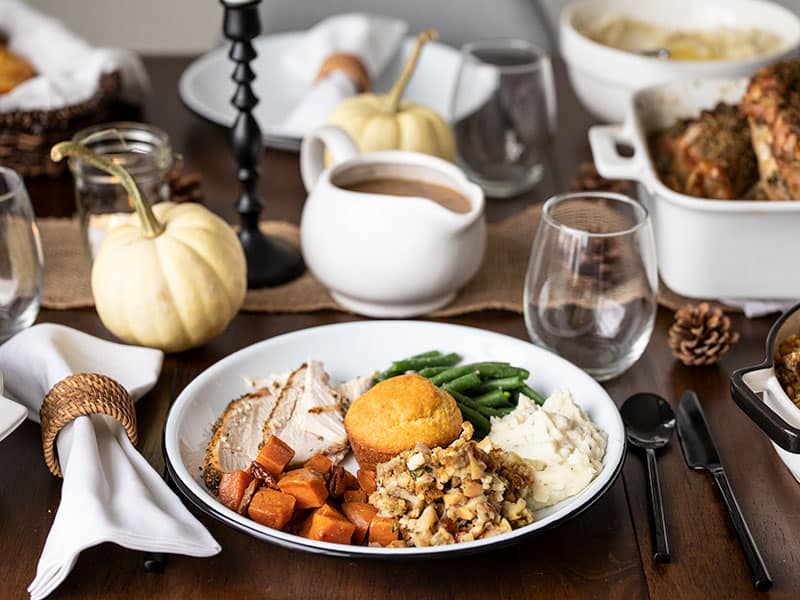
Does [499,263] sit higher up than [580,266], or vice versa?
[580,266]

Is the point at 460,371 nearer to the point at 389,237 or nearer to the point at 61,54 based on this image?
the point at 389,237

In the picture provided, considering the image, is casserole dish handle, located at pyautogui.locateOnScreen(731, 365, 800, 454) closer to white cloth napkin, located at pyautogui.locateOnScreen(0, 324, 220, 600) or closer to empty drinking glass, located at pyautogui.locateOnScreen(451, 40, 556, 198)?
white cloth napkin, located at pyautogui.locateOnScreen(0, 324, 220, 600)

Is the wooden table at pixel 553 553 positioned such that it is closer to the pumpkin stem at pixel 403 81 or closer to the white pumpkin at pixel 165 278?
the white pumpkin at pixel 165 278

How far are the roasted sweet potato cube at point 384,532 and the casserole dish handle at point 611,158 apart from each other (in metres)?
0.73

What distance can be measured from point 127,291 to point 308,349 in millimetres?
229

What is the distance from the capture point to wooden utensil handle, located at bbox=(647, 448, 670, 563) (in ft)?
3.38

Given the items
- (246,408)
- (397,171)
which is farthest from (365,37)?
(246,408)

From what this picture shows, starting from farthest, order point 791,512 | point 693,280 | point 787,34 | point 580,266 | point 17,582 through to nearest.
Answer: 1. point 787,34
2. point 693,280
3. point 580,266
4. point 791,512
5. point 17,582

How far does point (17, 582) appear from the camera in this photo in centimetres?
100

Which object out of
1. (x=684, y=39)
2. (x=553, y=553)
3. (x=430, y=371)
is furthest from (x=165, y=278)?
(x=684, y=39)

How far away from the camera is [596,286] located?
1.28 m

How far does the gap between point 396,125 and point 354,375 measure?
20.4 inches

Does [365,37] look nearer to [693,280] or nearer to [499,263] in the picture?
[499,263]

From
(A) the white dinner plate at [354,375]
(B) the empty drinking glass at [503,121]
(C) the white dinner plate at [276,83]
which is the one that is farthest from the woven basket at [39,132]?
(A) the white dinner plate at [354,375]
